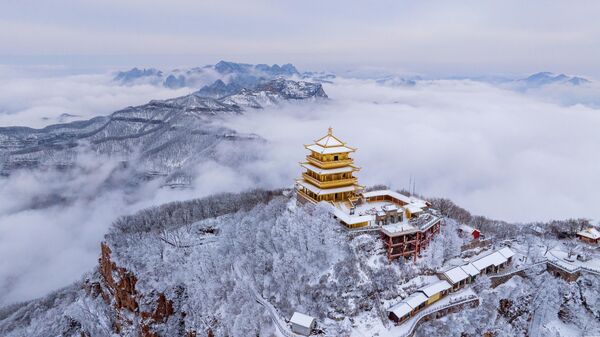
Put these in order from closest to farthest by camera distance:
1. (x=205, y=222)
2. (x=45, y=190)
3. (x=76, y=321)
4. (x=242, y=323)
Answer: (x=242, y=323) → (x=76, y=321) → (x=205, y=222) → (x=45, y=190)

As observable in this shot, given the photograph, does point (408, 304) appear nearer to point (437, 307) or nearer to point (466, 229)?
point (437, 307)

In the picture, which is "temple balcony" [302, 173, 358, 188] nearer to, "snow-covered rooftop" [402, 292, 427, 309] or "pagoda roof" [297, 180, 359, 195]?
"pagoda roof" [297, 180, 359, 195]

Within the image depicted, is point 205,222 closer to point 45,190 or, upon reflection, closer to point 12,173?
point 45,190

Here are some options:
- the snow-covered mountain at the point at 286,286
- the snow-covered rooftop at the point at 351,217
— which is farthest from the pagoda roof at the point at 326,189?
the snow-covered rooftop at the point at 351,217

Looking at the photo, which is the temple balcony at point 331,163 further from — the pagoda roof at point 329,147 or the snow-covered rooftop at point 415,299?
the snow-covered rooftop at point 415,299

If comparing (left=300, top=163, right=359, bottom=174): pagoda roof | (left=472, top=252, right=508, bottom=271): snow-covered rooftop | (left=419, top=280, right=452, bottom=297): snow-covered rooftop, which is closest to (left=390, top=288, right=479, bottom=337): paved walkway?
(left=419, top=280, right=452, bottom=297): snow-covered rooftop

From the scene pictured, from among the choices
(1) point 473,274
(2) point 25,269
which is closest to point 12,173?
(2) point 25,269
